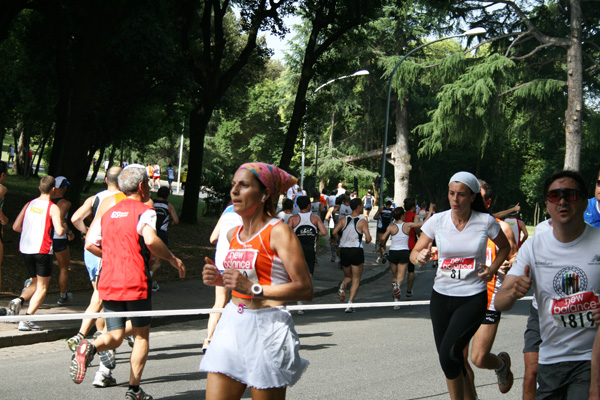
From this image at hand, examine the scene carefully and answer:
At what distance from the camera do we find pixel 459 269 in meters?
5.79

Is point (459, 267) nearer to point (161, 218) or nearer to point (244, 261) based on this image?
point (244, 261)

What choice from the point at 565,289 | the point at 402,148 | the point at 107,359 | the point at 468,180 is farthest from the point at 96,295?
the point at 402,148

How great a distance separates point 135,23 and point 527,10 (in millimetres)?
22482

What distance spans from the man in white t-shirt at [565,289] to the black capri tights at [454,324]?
1562mm

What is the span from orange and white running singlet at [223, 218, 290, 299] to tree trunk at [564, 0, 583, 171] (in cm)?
2722

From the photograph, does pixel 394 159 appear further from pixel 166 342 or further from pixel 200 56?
pixel 166 342

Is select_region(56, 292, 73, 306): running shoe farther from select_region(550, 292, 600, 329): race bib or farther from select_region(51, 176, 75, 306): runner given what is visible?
select_region(550, 292, 600, 329): race bib

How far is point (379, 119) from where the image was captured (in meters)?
51.1

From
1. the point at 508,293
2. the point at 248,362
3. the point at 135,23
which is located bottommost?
the point at 248,362

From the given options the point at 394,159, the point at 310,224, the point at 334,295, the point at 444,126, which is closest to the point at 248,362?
the point at 310,224

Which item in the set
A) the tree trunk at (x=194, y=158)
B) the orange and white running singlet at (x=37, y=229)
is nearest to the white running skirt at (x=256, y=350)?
the orange and white running singlet at (x=37, y=229)

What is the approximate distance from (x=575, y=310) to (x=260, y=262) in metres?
1.60

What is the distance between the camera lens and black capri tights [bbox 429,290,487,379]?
18.0ft

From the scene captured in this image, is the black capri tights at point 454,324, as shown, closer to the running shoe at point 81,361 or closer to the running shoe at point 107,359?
the running shoe at point 81,361
